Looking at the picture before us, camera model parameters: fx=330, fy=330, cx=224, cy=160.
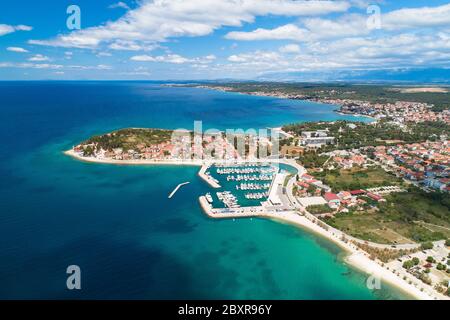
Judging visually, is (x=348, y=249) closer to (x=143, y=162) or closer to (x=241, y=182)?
(x=241, y=182)

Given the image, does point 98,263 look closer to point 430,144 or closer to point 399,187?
point 399,187

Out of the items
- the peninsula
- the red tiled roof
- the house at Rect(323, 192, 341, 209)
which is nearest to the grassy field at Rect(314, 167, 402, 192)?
the peninsula

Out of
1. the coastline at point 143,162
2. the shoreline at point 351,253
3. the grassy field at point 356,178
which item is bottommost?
the shoreline at point 351,253

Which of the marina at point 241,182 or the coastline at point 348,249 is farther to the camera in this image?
the marina at point 241,182

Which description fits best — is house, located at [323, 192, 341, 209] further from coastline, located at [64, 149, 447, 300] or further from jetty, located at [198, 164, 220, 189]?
jetty, located at [198, 164, 220, 189]

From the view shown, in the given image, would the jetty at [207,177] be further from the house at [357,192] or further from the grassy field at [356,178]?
the house at [357,192]

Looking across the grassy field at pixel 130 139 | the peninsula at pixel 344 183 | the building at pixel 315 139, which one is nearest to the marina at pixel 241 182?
the peninsula at pixel 344 183

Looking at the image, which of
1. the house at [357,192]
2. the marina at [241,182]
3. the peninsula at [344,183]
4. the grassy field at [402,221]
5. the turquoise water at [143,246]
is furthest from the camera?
the house at [357,192]

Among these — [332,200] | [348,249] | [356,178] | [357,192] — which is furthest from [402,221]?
[356,178]
